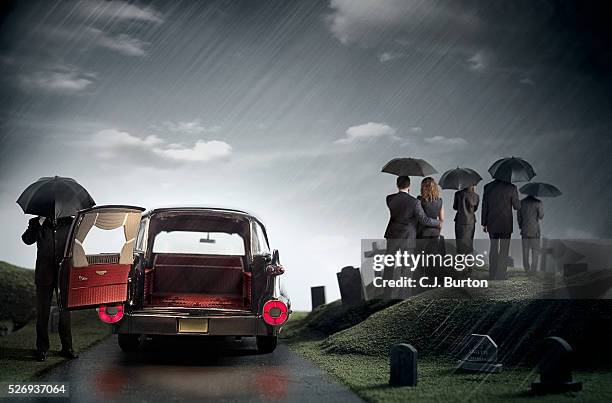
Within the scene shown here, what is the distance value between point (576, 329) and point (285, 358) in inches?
166

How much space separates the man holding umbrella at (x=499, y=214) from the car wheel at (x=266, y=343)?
5129 mm

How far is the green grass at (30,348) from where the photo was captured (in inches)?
355

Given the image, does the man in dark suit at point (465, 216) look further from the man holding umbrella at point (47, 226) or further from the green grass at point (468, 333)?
the man holding umbrella at point (47, 226)

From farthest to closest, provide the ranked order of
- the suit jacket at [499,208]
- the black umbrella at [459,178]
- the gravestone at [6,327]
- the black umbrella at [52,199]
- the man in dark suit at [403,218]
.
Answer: the gravestone at [6,327], the black umbrella at [459,178], the suit jacket at [499,208], the man in dark suit at [403,218], the black umbrella at [52,199]

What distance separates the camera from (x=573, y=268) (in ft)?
48.6

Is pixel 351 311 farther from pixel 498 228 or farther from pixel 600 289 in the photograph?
pixel 600 289

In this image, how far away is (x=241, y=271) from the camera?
11.8m

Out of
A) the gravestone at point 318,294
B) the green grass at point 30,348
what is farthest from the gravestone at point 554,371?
the gravestone at point 318,294

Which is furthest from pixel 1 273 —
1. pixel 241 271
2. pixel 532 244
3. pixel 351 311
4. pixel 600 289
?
pixel 600 289

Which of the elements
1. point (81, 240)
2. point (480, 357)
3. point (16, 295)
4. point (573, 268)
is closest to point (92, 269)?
point (81, 240)

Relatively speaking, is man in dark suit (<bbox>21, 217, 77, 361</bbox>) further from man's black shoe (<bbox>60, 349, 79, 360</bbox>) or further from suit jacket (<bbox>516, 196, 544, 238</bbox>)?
suit jacket (<bbox>516, 196, 544, 238</bbox>)

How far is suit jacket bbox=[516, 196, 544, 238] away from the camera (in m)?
15.7

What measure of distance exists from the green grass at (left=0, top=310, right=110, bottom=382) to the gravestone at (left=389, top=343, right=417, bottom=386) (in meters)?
4.07

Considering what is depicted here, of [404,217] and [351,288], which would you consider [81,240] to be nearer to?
[404,217]
